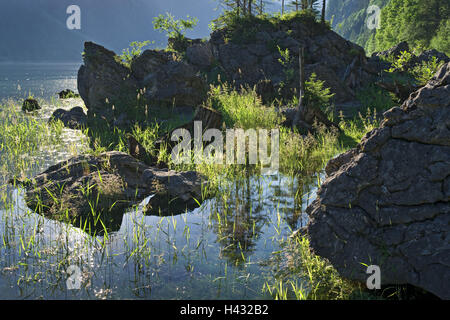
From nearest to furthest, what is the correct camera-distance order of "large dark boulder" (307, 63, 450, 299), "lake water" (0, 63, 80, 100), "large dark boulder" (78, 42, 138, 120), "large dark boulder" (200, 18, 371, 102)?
1. "large dark boulder" (307, 63, 450, 299)
2. "large dark boulder" (78, 42, 138, 120)
3. "large dark boulder" (200, 18, 371, 102)
4. "lake water" (0, 63, 80, 100)

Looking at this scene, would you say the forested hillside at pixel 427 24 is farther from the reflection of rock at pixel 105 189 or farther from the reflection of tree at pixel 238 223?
the reflection of rock at pixel 105 189

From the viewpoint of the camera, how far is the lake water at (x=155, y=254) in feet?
12.0

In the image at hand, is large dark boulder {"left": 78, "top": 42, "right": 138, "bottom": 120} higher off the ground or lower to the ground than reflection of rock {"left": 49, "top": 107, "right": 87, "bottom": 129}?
higher

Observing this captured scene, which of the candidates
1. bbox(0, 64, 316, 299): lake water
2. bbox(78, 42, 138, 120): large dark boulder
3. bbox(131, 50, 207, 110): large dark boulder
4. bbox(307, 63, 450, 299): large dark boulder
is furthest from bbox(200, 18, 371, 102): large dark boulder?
bbox(307, 63, 450, 299): large dark boulder

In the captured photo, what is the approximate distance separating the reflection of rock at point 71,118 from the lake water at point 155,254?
26.2ft

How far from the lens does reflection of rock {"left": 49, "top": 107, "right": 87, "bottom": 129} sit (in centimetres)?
1348

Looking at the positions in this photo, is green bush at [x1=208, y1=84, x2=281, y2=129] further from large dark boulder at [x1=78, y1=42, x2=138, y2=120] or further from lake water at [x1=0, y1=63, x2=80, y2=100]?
lake water at [x1=0, y1=63, x2=80, y2=100]

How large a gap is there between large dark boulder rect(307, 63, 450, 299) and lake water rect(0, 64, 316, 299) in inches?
35.8

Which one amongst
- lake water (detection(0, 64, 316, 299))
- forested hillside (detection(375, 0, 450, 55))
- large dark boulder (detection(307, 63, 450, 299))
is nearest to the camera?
large dark boulder (detection(307, 63, 450, 299))

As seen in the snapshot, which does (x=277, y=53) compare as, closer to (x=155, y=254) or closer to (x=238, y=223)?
(x=238, y=223)

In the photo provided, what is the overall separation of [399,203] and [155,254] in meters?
2.88

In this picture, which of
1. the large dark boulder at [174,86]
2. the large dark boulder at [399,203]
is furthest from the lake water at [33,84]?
the large dark boulder at [399,203]
